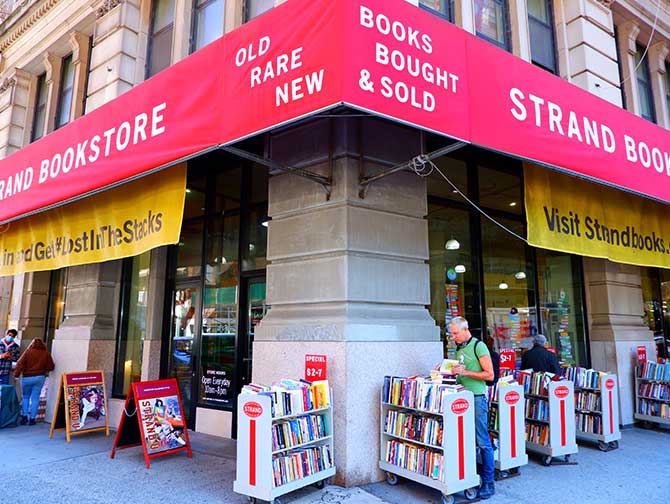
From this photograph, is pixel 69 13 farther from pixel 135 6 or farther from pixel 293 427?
pixel 293 427

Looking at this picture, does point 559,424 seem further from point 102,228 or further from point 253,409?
point 102,228

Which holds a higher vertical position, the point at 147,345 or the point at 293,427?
the point at 147,345

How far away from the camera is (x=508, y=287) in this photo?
31.2 feet

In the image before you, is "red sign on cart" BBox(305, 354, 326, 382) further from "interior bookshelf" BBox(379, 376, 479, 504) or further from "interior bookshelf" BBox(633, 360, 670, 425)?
"interior bookshelf" BBox(633, 360, 670, 425)

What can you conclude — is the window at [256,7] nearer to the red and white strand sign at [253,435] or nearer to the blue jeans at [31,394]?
the red and white strand sign at [253,435]

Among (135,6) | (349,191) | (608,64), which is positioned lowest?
(349,191)

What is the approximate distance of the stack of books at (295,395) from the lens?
205 inches

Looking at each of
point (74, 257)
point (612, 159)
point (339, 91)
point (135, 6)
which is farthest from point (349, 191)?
point (135, 6)

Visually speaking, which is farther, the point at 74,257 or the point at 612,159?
the point at 74,257

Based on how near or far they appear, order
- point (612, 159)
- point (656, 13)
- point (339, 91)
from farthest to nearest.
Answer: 1. point (656, 13)
2. point (612, 159)
3. point (339, 91)

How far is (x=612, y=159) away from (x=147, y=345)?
855 centimetres

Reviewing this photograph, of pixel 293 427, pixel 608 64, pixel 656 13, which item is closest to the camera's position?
pixel 293 427

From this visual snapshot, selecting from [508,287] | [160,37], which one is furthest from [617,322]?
[160,37]

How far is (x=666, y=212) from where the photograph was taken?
9.85m
